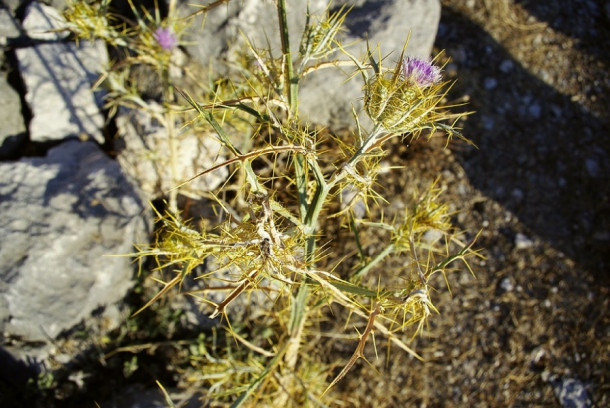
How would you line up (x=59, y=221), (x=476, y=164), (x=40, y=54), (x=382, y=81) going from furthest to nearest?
(x=476, y=164) → (x=40, y=54) → (x=59, y=221) → (x=382, y=81)

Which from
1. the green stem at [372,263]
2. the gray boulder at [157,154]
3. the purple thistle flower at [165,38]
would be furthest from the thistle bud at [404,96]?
the gray boulder at [157,154]

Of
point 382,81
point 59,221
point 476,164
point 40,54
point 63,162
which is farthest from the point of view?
point 476,164

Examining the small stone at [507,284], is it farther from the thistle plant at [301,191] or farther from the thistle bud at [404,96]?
the thistle bud at [404,96]

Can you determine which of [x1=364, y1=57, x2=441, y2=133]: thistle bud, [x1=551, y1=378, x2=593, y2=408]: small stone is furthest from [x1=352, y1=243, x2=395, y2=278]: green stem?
[x1=551, y1=378, x2=593, y2=408]: small stone

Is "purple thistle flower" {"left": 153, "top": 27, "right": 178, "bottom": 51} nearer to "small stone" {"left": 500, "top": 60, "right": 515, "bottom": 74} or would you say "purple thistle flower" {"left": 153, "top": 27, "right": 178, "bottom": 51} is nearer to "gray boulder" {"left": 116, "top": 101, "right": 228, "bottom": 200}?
"gray boulder" {"left": 116, "top": 101, "right": 228, "bottom": 200}

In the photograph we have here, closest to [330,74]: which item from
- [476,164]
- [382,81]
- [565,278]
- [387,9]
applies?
[387,9]

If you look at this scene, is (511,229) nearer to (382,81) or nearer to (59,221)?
(382,81)
